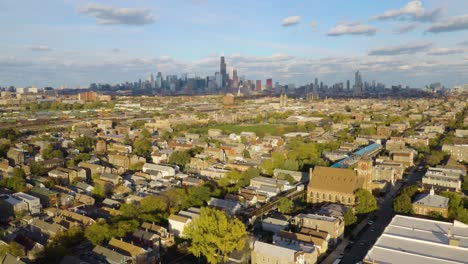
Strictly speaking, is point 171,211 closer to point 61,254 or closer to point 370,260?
point 61,254

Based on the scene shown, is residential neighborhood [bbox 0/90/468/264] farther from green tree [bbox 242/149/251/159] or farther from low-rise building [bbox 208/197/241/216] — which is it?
green tree [bbox 242/149/251/159]

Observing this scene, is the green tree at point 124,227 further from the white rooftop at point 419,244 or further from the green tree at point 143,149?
the green tree at point 143,149

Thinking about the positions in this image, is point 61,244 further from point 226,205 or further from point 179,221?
point 226,205

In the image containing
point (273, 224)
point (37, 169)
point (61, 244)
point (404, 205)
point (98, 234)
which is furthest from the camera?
point (37, 169)

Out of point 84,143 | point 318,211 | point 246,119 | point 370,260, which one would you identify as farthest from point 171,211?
point 246,119

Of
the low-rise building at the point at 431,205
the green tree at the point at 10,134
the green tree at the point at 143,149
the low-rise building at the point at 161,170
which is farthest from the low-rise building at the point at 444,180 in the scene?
the green tree at the point at 10,134

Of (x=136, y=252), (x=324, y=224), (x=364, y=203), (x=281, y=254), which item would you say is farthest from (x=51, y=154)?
(x=364, y=203)

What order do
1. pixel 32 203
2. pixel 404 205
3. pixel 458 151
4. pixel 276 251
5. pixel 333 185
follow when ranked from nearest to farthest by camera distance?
pixel 276 251 < pixel 404 205 < pixel 32 203 < pixel 333 185 < pixel 458 151
